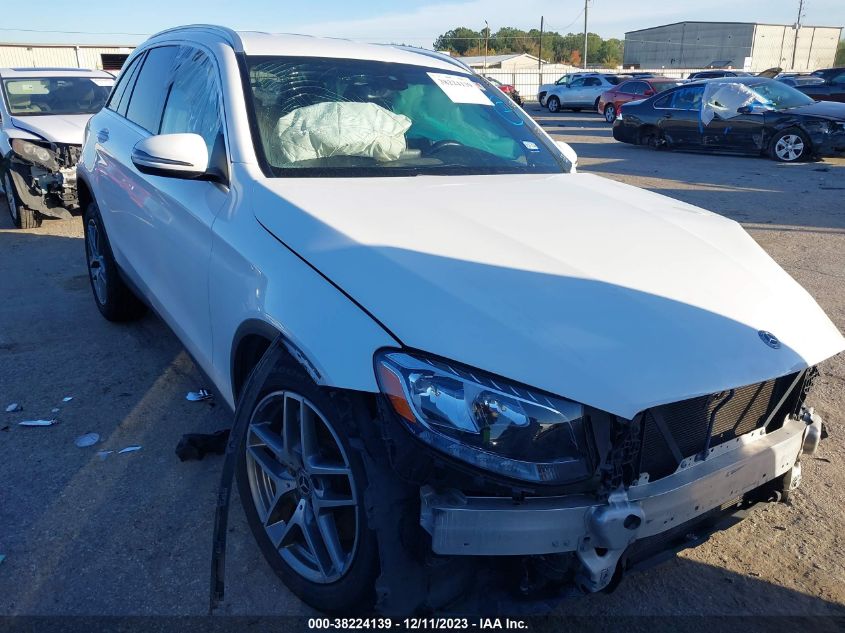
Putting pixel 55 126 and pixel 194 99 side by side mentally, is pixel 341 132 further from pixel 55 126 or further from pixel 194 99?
pixel 55 126

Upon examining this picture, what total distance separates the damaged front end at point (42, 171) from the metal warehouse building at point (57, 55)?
101 ft

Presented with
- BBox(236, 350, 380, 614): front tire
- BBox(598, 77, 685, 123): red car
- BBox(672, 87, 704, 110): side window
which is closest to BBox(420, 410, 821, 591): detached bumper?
BBox(236, 350, 380, 614): front tire

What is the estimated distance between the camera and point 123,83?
4668mm

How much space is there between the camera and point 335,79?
128 inches

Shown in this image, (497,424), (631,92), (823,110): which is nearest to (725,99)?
(823,110)

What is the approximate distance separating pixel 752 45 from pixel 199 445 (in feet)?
270

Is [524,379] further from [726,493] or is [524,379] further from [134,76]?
[134,76]

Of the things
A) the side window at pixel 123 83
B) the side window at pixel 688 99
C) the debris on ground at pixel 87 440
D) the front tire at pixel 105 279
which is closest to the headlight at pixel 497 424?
the debris on ground at pixel 87 440

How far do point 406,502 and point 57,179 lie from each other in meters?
7.36

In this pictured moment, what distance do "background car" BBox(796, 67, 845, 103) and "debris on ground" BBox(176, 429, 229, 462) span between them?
1952 cm

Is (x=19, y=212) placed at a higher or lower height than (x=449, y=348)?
lower

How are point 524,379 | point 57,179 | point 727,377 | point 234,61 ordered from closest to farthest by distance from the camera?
1. point 524,379
2. point 727,377
3. point 234,61
4. point 57,179

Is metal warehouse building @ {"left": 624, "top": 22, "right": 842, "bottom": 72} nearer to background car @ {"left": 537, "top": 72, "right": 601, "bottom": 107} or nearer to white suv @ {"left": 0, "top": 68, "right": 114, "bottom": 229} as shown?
background car @ {"left": 537, "top": 72, "right": 601, "bottom": 107}

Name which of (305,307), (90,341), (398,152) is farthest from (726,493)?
(90,341)
